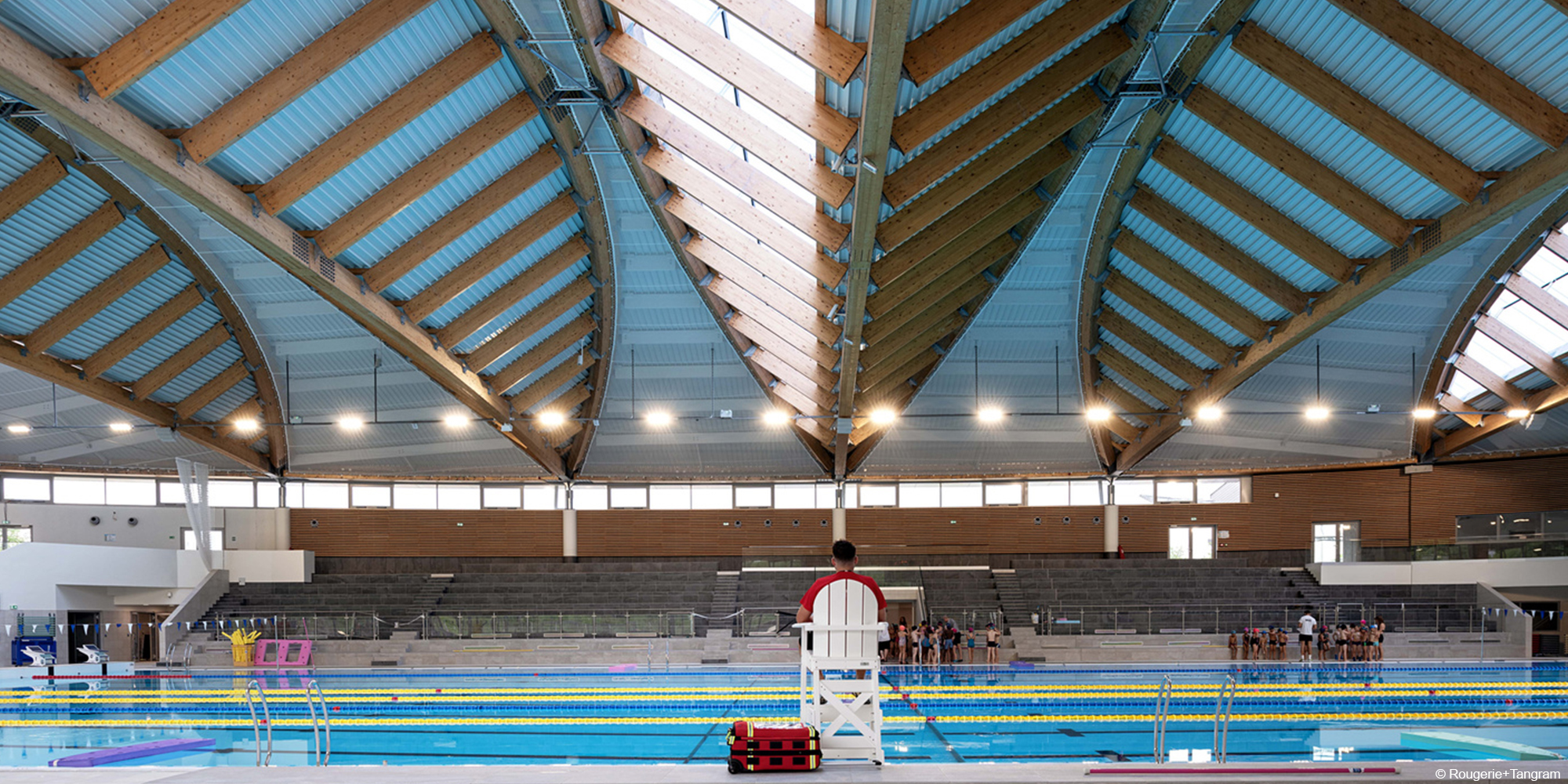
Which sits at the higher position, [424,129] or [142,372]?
[424,129]

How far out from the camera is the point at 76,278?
2356cm

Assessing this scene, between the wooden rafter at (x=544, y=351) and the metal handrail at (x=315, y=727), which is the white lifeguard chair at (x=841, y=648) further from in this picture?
the wooden rafter at (x=544, y=351)

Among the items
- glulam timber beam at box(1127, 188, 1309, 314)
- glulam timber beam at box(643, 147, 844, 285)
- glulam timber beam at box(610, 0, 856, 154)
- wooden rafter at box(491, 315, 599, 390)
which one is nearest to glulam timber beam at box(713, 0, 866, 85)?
glulam timber beam at box(610, 0, 856, 154)

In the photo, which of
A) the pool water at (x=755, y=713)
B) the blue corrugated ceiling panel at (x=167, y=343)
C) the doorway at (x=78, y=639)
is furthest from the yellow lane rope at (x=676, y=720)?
the doorway at (x=78, y=639)

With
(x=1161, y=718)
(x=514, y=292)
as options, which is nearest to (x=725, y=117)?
(x=1161, y=718)

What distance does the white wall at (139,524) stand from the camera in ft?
110

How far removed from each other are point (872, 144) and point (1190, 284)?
14.3m

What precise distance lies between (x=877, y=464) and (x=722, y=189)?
66.8 feet

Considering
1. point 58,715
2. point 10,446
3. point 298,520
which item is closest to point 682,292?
point 58,715

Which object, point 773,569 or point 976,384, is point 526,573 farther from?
point 976,384

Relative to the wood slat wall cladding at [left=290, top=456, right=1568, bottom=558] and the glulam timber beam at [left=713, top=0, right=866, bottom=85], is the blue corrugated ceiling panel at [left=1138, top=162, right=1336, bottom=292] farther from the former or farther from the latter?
the wood slat wall cladding at [left=290, top=456, right=1568, bottom=558]

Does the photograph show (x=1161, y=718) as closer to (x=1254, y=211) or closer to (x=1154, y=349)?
(x=1254, y=211)

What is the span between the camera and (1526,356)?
26984 mm

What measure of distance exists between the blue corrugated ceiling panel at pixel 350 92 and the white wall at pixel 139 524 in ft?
73.3
